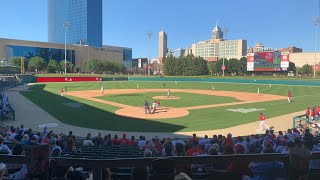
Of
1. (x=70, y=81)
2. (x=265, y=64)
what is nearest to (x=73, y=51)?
(x=70, y=81)

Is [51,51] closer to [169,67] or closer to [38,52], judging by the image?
[38,52]

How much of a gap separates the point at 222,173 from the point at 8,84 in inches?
2799

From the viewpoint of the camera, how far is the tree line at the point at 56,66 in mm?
123062

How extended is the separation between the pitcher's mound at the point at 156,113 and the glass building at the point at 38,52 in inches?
4368

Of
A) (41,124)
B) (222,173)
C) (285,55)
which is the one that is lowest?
(41,124)

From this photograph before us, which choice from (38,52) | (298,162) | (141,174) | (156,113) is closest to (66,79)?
(38,52)

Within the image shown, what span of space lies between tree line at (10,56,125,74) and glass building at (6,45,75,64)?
8732mm

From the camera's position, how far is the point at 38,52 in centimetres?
14250

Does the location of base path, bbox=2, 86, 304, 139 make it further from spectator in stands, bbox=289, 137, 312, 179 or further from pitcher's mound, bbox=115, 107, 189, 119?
spectator in stands, bbox=289, 137, 312, 179

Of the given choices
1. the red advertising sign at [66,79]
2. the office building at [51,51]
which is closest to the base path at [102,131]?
the red advertising sign at [66,79]

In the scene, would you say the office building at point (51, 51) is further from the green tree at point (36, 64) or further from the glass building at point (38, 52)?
the green tree at point (36, 64)

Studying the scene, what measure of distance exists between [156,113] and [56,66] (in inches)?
4179

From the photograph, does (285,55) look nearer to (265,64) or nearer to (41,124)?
(265,64)

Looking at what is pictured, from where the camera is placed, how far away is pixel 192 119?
93.3 ft
